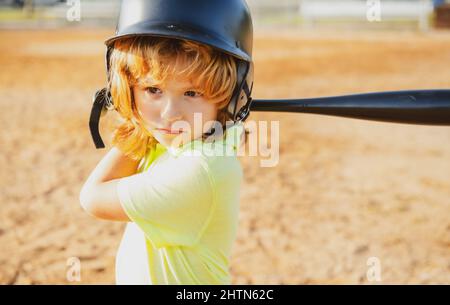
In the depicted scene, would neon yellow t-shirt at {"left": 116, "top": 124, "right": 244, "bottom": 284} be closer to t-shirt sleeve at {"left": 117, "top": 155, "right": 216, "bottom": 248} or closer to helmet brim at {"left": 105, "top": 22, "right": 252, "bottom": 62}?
t-shirt sleeve at {"left": 117, "top": 155, "right": 216, "bottom": 248}

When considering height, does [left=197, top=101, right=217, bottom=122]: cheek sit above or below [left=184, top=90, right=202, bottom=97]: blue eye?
below

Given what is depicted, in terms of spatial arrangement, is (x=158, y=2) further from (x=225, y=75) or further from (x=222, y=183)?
Answer: (x=222, y=183)

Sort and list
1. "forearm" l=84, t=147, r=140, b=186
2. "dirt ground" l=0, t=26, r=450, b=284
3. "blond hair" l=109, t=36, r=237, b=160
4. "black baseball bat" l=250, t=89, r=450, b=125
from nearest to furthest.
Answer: "blond hair" l=109, t=36, r=237, b=160 → "forearm" l=84, t=147, r=140, b=186 → "black baseball bat" l=250, t=89, r=450, b=125 → "dirt ground" l=0, t=26, r=450, b=284

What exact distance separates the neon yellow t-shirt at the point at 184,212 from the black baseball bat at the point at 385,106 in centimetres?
25

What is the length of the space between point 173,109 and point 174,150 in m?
0.13

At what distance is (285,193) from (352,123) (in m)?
2.71

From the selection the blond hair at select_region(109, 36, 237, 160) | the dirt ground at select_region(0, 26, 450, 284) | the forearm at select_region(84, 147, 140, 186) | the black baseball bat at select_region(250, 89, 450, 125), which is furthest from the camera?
the dirt ground at select_region(0, 26, 450, 284)

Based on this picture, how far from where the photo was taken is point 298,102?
5.39 ft

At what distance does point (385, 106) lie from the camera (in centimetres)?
161

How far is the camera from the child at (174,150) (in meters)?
1.29

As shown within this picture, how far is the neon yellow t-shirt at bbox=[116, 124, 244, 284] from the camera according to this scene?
4.25ft

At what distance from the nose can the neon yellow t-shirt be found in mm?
94

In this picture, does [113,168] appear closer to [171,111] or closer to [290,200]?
[171,111]

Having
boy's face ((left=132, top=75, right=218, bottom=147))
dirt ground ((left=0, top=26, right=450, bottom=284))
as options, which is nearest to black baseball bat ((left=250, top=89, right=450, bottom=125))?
boy's face ((left=132, top=75, right=218, bottom=147))
